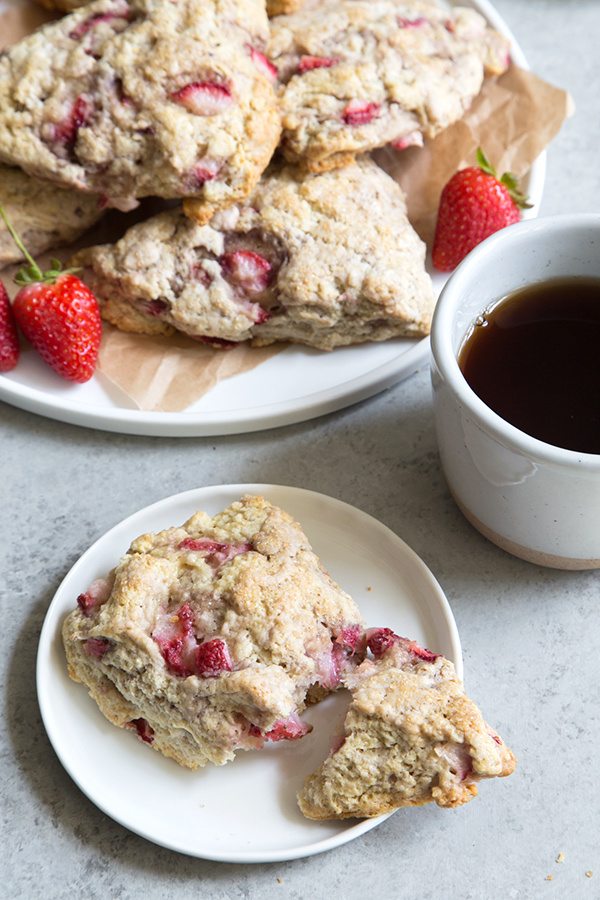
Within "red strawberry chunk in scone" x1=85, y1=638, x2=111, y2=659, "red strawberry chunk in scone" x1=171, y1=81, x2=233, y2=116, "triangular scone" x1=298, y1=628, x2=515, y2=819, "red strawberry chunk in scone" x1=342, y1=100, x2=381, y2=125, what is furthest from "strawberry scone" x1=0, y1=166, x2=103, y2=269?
"triangular scone" x1=298, y1=628, x2=515, y2=819

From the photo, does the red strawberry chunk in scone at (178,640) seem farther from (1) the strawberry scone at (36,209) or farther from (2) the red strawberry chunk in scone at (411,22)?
(2) the red strawberry chunk in scone at (411,22)

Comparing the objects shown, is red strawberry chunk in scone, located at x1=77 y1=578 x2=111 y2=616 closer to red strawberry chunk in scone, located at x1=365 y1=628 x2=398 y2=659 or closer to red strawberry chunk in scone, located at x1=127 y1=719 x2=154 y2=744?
red strawberry chunk in scone, located at x1=127 y1=719 x2=154 y2=744

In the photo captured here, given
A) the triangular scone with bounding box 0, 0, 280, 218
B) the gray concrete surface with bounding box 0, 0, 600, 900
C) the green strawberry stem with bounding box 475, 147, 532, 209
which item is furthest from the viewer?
the green strawberry stem with bounding box 475, 147, 532, 209

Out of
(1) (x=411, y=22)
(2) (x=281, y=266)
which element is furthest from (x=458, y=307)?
(1) (x=411, y=22)

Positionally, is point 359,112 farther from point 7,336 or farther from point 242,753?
point 242,753

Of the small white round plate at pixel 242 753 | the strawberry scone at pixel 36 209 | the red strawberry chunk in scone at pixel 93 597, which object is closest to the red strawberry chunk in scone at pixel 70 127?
the strawberry scone at pixel 36 209
